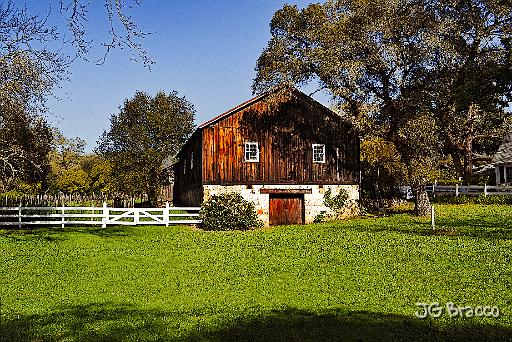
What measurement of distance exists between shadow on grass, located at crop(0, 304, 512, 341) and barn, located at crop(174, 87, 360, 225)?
60.3ft

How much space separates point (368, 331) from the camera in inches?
297

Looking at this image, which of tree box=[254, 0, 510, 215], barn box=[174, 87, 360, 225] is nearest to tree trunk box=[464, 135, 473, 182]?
tree box=[254, 0, 510, 215]

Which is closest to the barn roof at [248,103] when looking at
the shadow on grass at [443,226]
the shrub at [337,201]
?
the shrub at [337,201]

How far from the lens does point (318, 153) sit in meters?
29.1

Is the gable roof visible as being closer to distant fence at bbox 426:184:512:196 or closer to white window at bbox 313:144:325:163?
white window at bbox 313:144:325:163

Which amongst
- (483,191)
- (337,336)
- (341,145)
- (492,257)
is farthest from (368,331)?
(483,191)

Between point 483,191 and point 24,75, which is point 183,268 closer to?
point 24,75

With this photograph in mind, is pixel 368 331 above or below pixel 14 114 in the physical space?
below

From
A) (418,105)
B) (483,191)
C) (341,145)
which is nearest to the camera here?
(418,105)

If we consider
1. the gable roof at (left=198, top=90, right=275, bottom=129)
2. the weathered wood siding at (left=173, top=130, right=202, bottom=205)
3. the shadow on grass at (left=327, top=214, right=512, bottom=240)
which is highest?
the gable roof at (left=198, top=90, right=275, bottom=129)

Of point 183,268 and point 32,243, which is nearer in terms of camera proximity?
point 183,268

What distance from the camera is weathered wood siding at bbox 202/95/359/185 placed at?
27.2 metres

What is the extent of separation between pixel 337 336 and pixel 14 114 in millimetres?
16139

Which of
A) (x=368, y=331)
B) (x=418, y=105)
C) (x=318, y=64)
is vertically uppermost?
(x=318, y=64)
